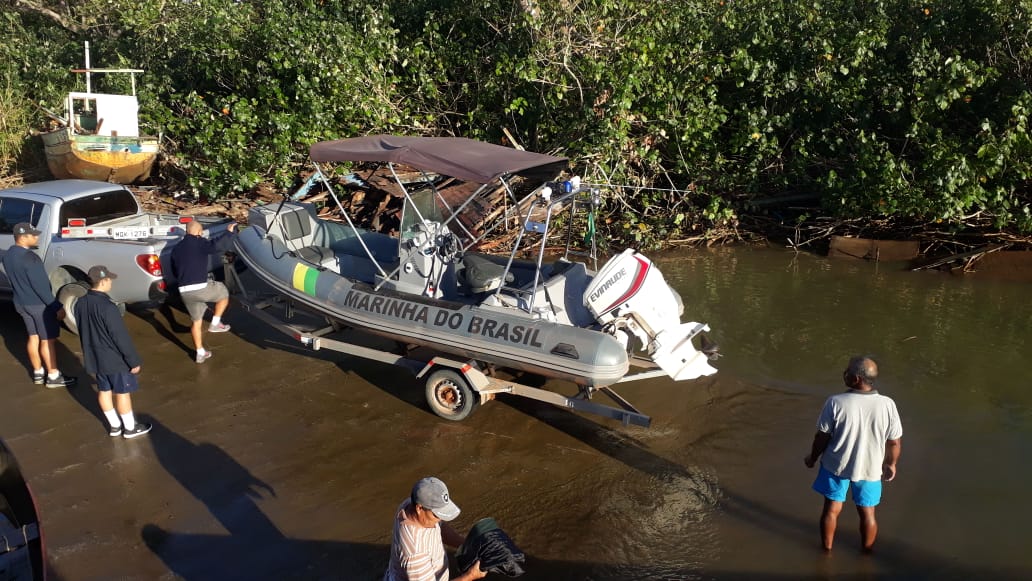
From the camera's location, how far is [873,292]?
9.77m

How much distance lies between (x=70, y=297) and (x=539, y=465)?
5.37m

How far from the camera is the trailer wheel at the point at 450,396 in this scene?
6223 mm

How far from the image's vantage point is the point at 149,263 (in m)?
7.64

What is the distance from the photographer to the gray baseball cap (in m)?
3.05

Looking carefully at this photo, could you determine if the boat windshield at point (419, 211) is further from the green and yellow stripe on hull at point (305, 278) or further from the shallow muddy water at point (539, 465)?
the shallow muddy water at point (539, 465)

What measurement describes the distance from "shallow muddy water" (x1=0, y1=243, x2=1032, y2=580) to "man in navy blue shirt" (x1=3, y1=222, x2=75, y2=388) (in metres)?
0.18

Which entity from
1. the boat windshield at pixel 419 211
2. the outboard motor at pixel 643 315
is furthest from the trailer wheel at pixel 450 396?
the boat windshield at pixel 419 211

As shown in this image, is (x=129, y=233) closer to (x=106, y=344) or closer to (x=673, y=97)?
(x=106, y=344)

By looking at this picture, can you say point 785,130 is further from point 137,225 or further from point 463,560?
point 463,560

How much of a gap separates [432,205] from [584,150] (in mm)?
4765

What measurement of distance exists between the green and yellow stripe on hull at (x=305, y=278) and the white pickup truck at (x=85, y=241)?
1547 mm

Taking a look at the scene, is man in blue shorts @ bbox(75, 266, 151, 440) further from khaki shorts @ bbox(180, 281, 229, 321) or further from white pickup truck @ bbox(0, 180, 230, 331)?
white pickup truck @ bbox(0, 180, 230, 331)

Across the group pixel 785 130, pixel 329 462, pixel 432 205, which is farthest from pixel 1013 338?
pixel 329 462

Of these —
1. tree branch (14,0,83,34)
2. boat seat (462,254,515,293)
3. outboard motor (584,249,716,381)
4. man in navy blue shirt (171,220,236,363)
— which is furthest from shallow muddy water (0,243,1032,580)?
tree branch (14,0,83,34)
